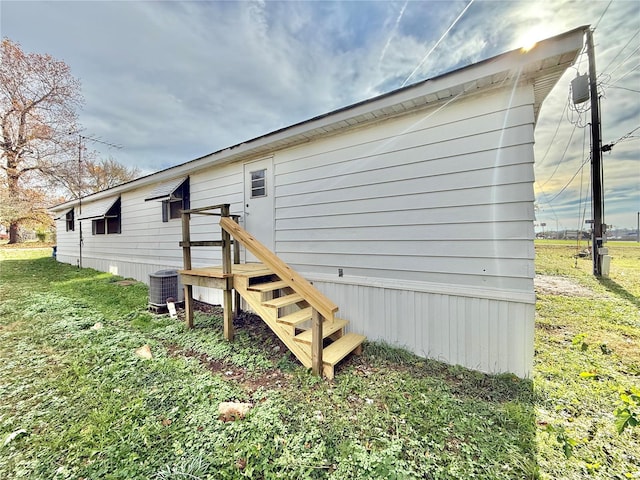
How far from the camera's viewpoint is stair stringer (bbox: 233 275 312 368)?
2846mm

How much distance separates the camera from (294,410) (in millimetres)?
2176

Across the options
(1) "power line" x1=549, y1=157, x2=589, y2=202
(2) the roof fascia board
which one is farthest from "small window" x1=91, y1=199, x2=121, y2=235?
(1) "power line" x1=549, y1=157, x2=589, y2=202

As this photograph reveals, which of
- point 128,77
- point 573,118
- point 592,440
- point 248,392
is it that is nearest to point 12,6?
point 128,77

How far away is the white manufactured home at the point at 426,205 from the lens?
8.75ft

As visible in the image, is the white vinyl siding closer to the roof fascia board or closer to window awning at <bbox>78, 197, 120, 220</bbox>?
the roof fascia board

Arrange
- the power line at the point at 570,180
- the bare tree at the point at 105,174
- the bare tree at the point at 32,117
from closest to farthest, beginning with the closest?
the power line at the point at 570,180, the bare tree at the point at 32,117, the bare tree at the point at 105,174

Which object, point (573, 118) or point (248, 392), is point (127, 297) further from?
point (573, 118)

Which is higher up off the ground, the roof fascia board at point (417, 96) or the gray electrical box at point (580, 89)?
the gray electrical box at point (580, 89)

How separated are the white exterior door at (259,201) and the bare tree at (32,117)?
15319 millimetres

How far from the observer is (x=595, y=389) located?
2.41m

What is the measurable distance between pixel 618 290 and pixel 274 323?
7905 mm

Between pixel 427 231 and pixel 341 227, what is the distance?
125 centimetres

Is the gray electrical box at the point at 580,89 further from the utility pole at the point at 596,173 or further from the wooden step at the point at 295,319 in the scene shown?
the utility pole at the point at 596,173

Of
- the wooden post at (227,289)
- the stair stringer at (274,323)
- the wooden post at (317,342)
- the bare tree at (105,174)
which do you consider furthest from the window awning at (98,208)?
the wooden post at (317,342)
